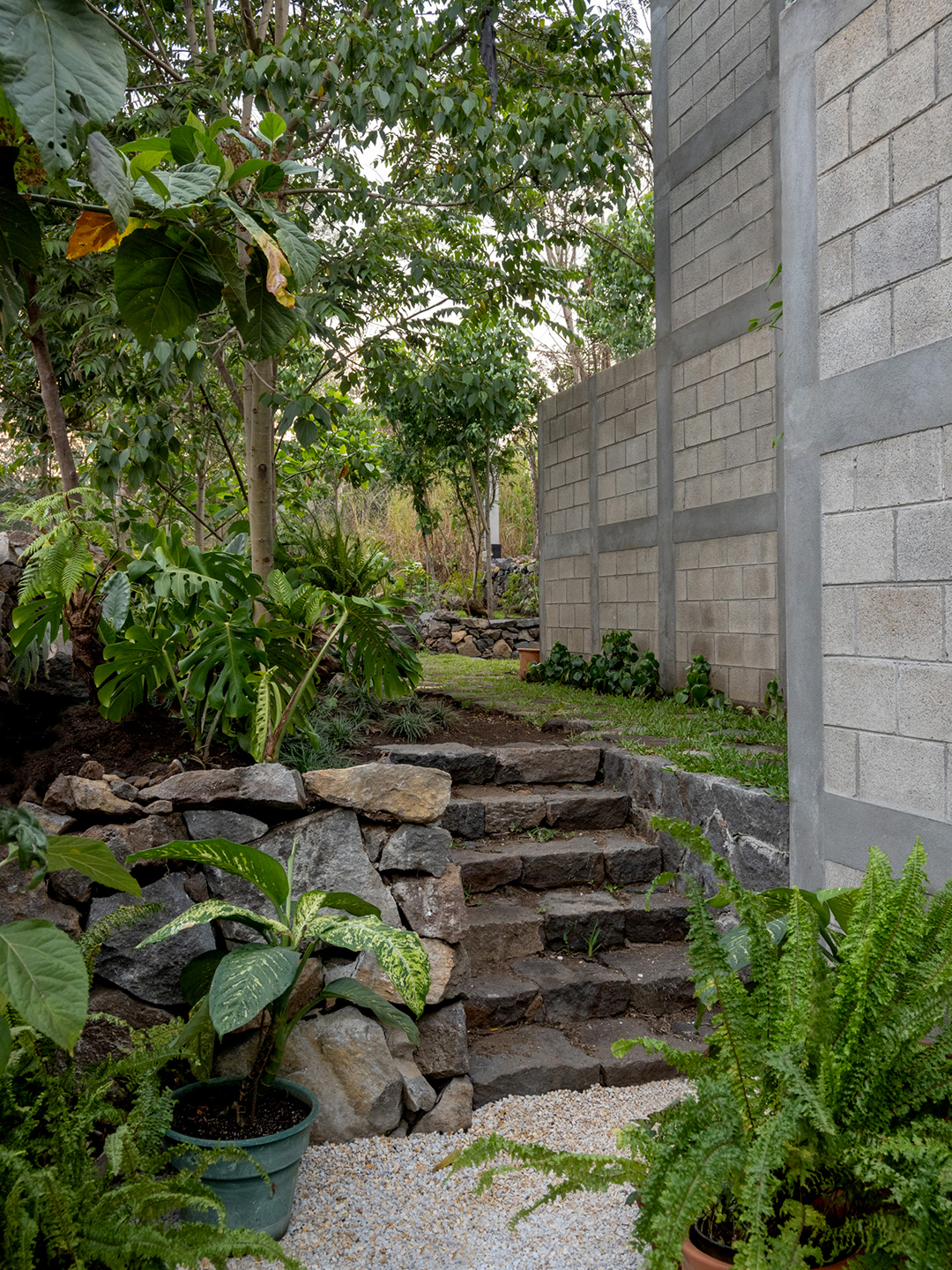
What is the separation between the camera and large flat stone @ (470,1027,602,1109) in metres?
2.74

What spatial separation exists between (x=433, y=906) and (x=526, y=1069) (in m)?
0.55

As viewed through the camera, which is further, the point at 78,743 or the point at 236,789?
the point at 78,743

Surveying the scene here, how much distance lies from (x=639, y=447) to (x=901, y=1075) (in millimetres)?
5082

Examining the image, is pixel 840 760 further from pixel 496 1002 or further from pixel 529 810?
pixel 529 810

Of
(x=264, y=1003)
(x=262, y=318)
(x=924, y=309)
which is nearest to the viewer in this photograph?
(x=262, y=318)

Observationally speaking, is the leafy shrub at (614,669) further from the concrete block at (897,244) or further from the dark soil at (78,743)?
the concrete block at (897,244)

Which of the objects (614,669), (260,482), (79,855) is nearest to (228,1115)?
(79,855)

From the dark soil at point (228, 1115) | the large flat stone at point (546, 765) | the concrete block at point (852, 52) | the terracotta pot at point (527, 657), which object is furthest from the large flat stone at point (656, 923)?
the terracotta pot at point (527, 657)

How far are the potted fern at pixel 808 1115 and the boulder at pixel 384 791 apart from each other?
107 cm

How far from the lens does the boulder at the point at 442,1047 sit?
2650 mm

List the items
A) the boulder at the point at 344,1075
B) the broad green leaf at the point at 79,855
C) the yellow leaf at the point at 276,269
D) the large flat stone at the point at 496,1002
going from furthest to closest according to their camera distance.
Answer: the large flat stone at the point at 496,1002
the boulder at the point at 344,1075
the broad green leaf at the point at 79,855
the yellow leaf at the point at 276,269

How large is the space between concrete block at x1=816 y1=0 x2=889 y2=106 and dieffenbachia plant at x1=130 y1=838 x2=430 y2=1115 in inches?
102

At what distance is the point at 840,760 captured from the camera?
2.76 metres

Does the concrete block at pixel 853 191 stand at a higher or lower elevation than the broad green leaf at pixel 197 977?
higher
